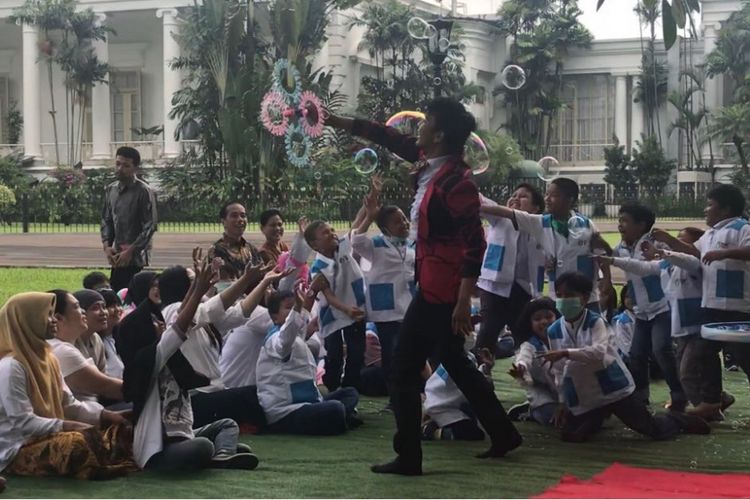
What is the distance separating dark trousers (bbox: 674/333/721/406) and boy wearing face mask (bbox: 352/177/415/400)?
1.86 meters

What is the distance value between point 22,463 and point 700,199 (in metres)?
36.0

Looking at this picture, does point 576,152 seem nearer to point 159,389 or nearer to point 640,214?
point 640,214

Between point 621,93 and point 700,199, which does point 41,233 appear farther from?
point 621,93

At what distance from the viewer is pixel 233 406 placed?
710 centimetres

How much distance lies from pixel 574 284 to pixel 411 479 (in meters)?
1.83

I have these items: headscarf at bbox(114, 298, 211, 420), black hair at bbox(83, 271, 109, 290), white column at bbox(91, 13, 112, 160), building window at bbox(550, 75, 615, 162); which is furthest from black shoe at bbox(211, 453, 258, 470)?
building window at bbox(550, 75, 615, 162)

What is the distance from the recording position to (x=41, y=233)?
96.9 feet

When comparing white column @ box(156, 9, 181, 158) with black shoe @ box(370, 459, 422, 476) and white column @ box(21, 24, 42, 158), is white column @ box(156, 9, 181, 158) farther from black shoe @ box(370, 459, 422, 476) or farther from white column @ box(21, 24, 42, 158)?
black shoe @ box(370, 459, 422, 476)

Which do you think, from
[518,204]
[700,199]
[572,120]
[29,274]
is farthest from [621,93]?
[518,204]

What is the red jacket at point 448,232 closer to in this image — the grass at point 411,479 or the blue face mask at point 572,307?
the grass at point 411,479

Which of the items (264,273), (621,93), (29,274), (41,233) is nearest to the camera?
(264,273)

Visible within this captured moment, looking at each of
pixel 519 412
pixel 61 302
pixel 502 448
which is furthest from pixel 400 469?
pixel 519 412

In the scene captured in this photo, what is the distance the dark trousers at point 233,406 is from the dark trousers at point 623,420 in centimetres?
180

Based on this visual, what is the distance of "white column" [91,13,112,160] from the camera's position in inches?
1623
